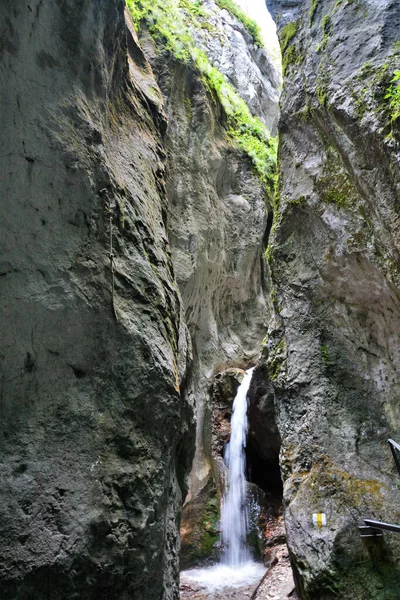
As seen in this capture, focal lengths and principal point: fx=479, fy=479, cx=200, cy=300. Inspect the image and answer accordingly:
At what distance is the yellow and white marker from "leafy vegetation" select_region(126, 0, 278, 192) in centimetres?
1137

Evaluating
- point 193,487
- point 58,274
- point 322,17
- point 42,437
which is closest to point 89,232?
point 58,274

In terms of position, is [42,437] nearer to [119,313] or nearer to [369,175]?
[119,313]

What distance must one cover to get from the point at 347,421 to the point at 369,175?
3.18m

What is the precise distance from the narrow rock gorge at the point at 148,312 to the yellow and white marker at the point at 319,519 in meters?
0.06

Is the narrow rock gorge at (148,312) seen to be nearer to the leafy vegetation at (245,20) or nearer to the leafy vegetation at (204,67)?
the leafy vegetation at (204,67)

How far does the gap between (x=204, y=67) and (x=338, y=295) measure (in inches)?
383

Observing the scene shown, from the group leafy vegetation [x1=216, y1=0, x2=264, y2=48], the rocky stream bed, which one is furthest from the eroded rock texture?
leafy vegetation [x1=216, y1=0, x2=264, y2=48]

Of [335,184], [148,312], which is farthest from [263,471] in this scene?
[148,312]

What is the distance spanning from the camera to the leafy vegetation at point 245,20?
68.2 ft

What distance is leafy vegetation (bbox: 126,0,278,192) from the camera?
1234cm

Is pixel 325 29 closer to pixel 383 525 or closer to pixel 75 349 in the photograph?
pixel 75 349

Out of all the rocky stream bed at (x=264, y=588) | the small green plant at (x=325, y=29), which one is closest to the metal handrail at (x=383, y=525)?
the rocky stream bed at (x=264, y=588)

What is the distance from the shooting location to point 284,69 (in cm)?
841

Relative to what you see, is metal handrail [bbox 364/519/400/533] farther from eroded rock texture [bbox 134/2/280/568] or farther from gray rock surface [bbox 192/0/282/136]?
gray rock surface [bbox 192/0/282/136]
